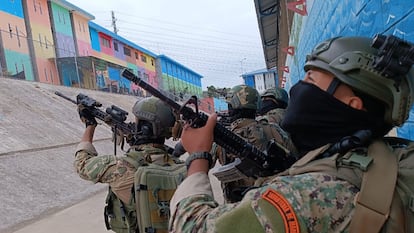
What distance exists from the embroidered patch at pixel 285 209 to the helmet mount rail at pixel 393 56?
1.42ft

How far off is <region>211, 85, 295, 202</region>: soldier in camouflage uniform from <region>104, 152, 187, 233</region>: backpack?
2.02 feet

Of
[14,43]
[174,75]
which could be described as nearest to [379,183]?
[14,43]

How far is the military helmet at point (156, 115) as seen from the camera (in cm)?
248

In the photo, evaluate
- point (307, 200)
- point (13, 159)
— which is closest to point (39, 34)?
point (13, 159)

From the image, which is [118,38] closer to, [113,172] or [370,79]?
[113,172]

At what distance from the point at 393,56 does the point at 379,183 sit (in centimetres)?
33

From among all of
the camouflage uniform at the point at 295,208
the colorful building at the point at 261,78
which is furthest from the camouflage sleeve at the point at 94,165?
the colorful building at the point at 261,78

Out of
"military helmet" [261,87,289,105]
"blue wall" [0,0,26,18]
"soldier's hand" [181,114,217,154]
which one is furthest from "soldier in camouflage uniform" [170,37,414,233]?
"blue wall" [0,0,26,18]

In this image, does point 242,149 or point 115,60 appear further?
point 115,60

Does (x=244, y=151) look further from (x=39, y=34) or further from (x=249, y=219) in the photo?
(x=39, y=34)

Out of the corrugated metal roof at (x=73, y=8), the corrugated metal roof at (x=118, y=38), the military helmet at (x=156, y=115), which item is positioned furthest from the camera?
the corrugated metal roof at (x=118, y=38)

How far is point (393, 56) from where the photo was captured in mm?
971

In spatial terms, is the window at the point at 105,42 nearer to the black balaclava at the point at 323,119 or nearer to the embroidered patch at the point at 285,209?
the black balaclava at the point at 323,119

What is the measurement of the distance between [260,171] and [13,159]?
7.88m
